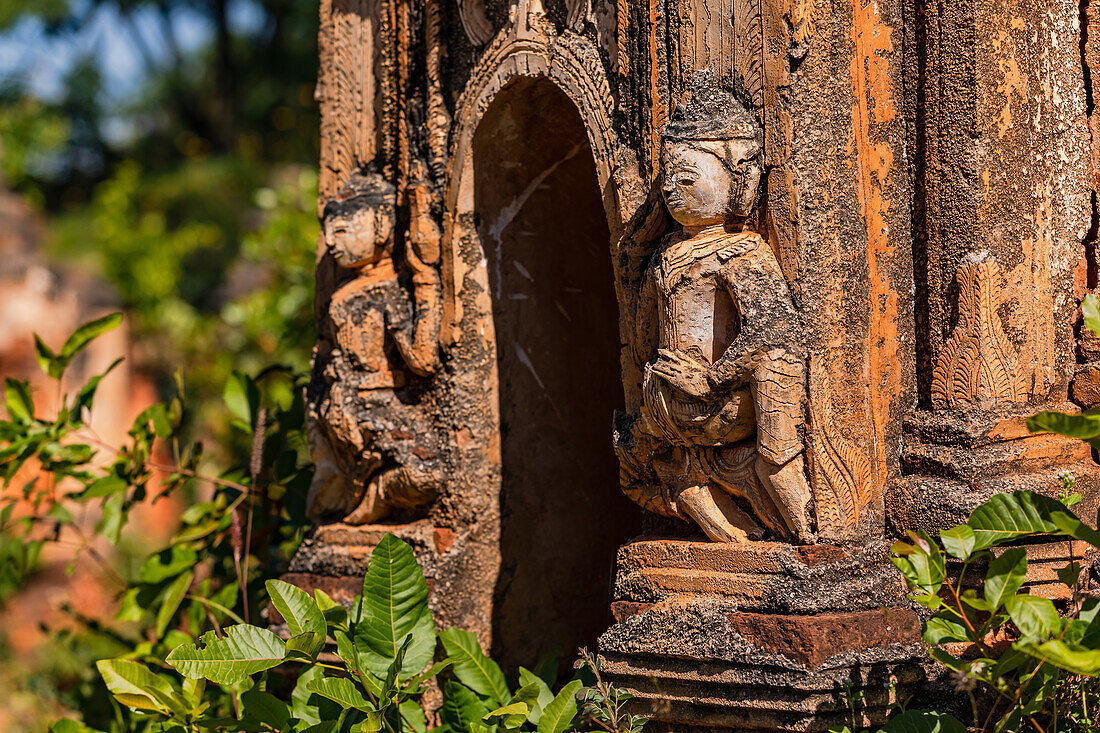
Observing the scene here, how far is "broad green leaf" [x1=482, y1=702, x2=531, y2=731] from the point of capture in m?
2.81

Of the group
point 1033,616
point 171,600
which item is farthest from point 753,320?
point 171,600

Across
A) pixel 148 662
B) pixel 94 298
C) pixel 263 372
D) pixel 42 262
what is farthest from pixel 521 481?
pixel 94 298

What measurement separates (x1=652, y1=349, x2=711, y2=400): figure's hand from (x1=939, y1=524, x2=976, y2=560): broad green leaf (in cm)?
72

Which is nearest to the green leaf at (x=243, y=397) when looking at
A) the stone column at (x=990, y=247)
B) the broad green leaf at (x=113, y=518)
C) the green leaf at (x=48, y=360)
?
the broad green leaf at (x=113, y=518)

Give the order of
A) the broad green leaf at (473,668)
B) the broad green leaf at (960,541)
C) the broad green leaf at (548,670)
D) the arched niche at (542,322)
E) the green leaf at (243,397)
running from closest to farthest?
the broad green leaf at (960,541) < the broad green leaf at (473,668) < the broad green leaf at (548,670) < the arched niche at (542,322) < the green leaf at (243,397)

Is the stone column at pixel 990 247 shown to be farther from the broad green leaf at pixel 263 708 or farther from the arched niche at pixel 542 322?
the broad green leaf at pixel 263 708

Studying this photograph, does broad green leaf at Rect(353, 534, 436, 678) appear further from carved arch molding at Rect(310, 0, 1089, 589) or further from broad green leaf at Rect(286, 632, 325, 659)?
carved arch molding at Rect(310, 0, 1089, 589)

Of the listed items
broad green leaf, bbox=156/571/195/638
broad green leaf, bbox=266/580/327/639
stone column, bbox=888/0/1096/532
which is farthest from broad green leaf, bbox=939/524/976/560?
broad green leaf, bbox=156/571/195/638

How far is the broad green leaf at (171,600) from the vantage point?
4.19 meters

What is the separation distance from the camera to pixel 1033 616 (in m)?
2.30

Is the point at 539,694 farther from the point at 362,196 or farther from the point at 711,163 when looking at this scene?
the point at 362,196

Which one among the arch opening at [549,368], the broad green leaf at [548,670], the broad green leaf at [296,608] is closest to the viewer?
the broad green leaf at [296,608]

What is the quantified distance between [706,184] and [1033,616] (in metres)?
1.27

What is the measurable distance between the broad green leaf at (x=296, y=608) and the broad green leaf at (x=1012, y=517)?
153 cm
